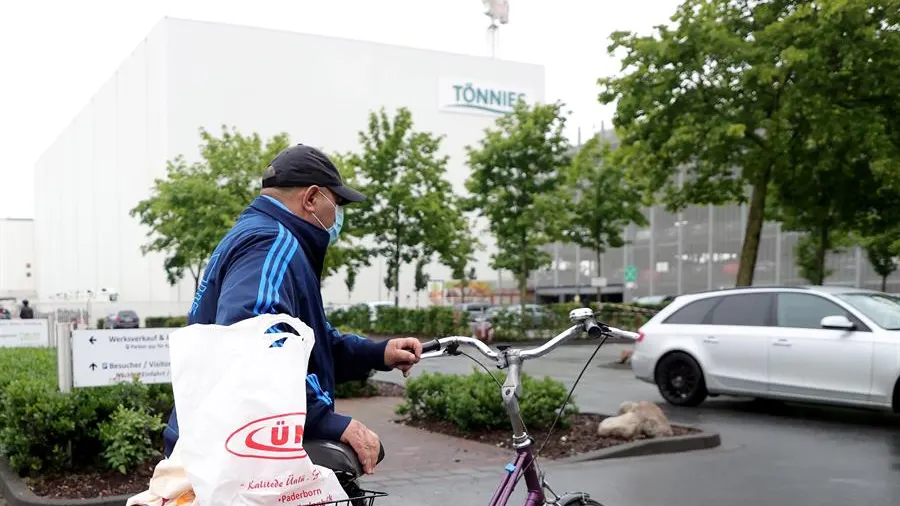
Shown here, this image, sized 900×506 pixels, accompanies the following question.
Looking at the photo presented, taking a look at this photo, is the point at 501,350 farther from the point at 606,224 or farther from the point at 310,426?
the point at 606,224

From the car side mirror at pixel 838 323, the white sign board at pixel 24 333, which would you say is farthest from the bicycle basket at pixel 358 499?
the white sign board at pixel 24 333

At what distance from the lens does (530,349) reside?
3098 millimetres

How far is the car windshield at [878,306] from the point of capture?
10.5 m

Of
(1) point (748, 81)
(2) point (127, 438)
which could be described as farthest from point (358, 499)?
(1) point (748, 81)

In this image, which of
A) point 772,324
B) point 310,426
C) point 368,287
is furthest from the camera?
point 368,287

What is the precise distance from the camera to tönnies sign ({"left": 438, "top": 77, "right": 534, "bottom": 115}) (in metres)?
72.3

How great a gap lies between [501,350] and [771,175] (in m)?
19.0

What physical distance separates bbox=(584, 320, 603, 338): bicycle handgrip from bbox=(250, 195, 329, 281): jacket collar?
0.94m

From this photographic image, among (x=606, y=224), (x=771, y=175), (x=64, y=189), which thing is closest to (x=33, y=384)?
(x=771, y=175)

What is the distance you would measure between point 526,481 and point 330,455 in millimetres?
1127

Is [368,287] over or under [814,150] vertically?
under

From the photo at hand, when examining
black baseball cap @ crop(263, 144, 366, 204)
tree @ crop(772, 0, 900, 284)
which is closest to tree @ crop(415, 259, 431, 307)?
tree @ crop(772, 0, 900, 284)

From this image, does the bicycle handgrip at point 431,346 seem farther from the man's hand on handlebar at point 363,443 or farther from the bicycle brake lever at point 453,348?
the man's hand on handlebar at point 363,443

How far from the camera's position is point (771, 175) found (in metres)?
20.7
